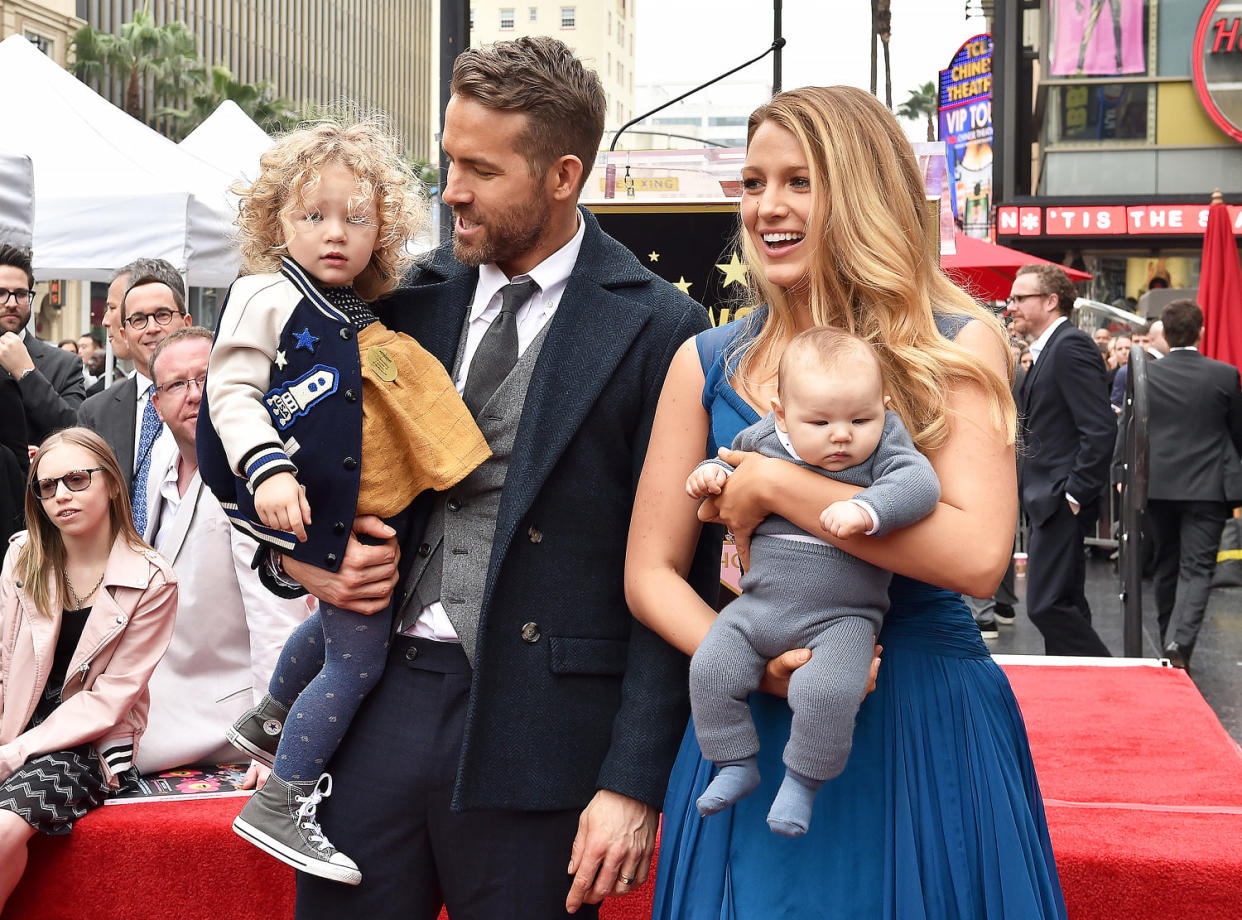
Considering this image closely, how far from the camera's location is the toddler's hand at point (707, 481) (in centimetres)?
198

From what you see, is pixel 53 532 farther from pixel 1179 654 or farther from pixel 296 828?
pixel 1179 654

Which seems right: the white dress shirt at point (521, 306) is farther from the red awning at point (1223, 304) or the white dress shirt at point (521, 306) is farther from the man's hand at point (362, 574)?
the red awning at point (1223, 304)

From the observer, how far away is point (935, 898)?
6.49ft

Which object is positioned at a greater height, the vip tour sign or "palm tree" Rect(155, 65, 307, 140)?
"palm tree" Rect(155, 65, 307, 140)

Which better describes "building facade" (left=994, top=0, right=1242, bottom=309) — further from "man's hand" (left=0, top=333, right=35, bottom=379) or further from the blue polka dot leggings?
the blue polka dot leggings

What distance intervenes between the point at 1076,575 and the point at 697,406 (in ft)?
18.5

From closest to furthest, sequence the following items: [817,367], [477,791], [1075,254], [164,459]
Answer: [817,367]
[477,791]
[164,459]
[1075,254]

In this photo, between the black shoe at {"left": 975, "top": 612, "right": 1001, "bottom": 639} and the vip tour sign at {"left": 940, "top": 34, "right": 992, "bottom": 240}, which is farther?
the vip tour sign at {"left": 940, "top": 34, "right": 992, "bottom": 240}

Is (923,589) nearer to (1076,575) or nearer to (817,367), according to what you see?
(817,367)

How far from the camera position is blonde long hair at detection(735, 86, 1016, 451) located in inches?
78.7

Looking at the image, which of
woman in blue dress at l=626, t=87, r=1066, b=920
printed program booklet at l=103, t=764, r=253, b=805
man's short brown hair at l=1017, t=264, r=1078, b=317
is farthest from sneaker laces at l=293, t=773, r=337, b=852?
man's short brown hair at l=1017, t=264, r=1078, b=317

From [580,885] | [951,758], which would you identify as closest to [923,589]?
[951,758]

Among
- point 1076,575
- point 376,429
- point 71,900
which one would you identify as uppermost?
point 376,429

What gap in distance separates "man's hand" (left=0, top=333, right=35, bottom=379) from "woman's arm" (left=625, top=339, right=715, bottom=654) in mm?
4309
